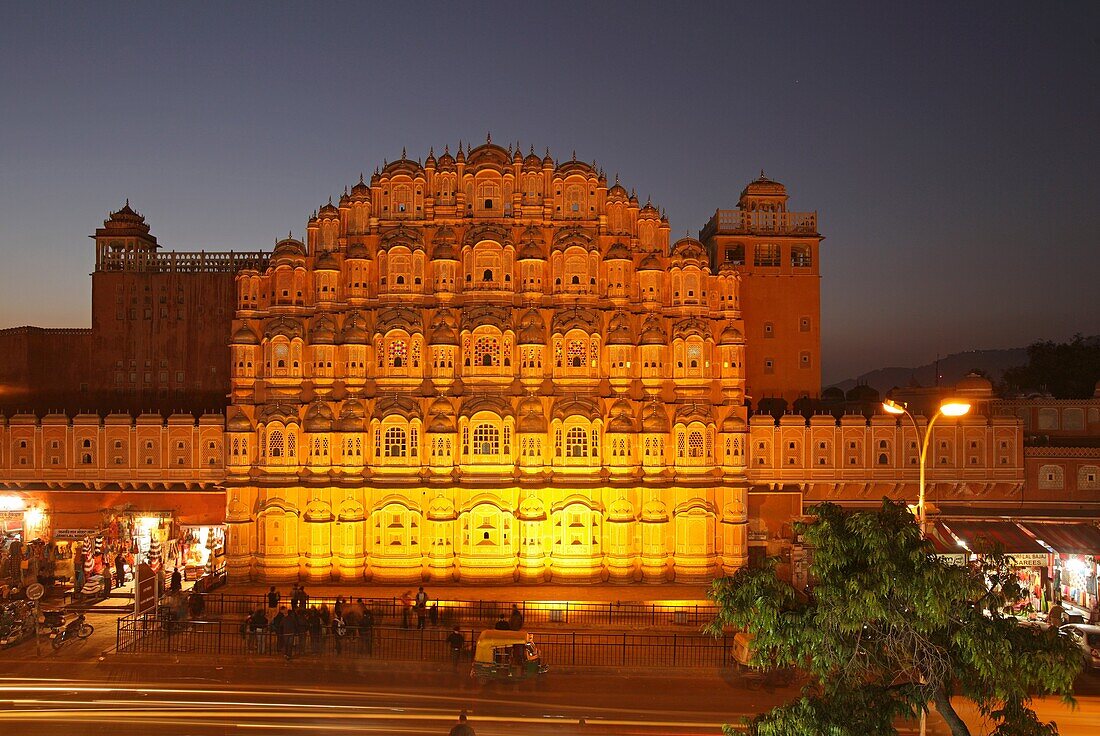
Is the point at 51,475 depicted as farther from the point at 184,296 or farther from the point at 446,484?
the point at 446,484

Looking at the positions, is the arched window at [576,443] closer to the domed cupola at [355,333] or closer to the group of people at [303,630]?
the domed cupola at [355,333]

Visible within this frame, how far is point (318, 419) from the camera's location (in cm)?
3556

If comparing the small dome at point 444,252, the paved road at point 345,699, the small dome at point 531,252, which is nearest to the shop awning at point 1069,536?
the paved road at point 345,699

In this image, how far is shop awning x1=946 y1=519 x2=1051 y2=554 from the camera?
33.3m

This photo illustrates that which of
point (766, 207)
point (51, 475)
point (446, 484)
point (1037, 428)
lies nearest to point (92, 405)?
point (51, 475)

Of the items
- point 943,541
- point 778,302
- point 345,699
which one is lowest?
point 345,699

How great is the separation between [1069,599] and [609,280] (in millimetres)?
22354

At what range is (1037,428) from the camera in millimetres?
41125

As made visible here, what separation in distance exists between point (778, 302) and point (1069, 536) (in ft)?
55.0

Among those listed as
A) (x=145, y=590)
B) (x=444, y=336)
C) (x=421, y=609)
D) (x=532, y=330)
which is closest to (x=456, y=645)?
(x=421, y=609)

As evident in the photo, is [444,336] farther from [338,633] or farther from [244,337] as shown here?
[338,633]

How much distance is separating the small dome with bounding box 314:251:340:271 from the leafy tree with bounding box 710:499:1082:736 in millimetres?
29281

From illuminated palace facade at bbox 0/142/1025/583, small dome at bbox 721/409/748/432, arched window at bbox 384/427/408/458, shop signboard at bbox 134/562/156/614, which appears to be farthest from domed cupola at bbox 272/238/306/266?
small dome at bbox 721/409/748/432

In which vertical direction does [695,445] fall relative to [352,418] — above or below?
below
